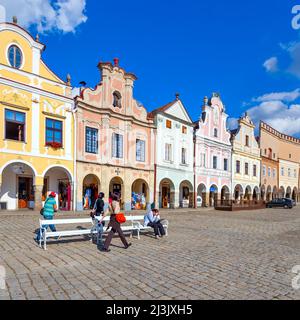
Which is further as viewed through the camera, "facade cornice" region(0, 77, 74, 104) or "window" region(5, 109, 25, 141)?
"window" region(5, 109, 25, 141)

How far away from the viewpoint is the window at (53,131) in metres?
20.3

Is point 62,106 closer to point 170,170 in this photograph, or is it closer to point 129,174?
point 129,174

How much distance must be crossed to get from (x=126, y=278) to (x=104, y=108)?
19.4 metres

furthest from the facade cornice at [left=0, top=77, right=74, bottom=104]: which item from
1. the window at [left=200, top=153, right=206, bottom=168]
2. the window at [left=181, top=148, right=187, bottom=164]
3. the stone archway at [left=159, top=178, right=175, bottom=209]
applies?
the window at [left=200, top=153, right=206, bottom=168]

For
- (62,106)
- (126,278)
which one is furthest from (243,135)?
(126,278)

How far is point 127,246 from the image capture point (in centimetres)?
848

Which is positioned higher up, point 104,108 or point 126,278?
point 104,108

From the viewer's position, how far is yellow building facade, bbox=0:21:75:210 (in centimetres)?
1827

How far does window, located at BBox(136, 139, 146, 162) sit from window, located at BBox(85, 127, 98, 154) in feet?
15.0

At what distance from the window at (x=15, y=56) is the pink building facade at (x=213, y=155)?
1955 centimetres

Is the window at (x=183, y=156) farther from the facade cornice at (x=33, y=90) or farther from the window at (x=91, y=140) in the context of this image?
the facade cornice at (x=33, y=90)

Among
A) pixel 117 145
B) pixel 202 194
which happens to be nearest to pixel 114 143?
pixel 117 145

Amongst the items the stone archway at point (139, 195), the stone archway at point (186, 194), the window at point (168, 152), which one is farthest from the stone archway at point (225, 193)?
the stone archway at point (139, 195)

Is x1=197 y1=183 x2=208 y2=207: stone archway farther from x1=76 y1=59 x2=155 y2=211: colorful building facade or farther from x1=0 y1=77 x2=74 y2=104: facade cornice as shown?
x1=0 y1=77 x2=74 y2=104: facade cornice
